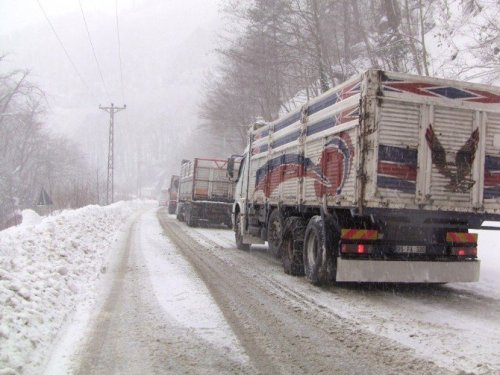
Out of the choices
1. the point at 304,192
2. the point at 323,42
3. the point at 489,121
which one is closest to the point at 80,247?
the point at 304,192

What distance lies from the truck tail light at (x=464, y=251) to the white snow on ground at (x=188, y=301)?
3.74 metres

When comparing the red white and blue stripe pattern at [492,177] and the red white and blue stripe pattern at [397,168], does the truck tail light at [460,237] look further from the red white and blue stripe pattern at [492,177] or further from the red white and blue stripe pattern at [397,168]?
the red white and blue stripe pattern at [397,168]

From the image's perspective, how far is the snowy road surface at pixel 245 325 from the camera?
4.23 metres

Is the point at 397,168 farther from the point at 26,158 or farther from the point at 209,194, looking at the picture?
the point at 26,158

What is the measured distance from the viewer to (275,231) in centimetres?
1034

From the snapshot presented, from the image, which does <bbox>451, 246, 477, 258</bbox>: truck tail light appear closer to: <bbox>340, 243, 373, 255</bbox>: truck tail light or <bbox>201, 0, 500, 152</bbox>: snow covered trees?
<bbox>340, 243, 373, 255</bbox>: truck tail light

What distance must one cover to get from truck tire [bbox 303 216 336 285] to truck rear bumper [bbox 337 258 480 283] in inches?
14.5

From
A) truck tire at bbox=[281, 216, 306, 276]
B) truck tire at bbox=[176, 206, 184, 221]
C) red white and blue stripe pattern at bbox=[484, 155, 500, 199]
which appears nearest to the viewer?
red white and blue stripe pattern at bbox=[484, 155, 500, 199]

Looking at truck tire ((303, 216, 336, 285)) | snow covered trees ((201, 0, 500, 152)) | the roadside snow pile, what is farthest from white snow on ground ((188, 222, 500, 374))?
snow covered trees ((201, 0, 500, 152))

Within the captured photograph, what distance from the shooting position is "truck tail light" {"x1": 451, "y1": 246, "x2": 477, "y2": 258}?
7508 mm

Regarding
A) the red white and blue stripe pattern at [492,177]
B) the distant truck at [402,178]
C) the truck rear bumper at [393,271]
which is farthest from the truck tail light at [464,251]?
the red white and blue stripe pattern at [492,177]

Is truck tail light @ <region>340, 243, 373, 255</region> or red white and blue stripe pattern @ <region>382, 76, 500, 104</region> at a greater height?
red white and blue stripe pattern @ <region>382, 76, 500, 104</region>

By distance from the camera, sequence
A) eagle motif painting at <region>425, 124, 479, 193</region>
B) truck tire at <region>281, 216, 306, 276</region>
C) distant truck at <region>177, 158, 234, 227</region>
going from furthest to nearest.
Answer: distant truck at <region>177, 158, 234, 227</region>
truck tire at <region>281, 216, 306, 276</region>
eagle motif painting at <region>425, 124, 479, 193</region>

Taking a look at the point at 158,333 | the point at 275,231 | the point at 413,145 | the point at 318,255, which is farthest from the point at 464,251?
the point at 158,333
